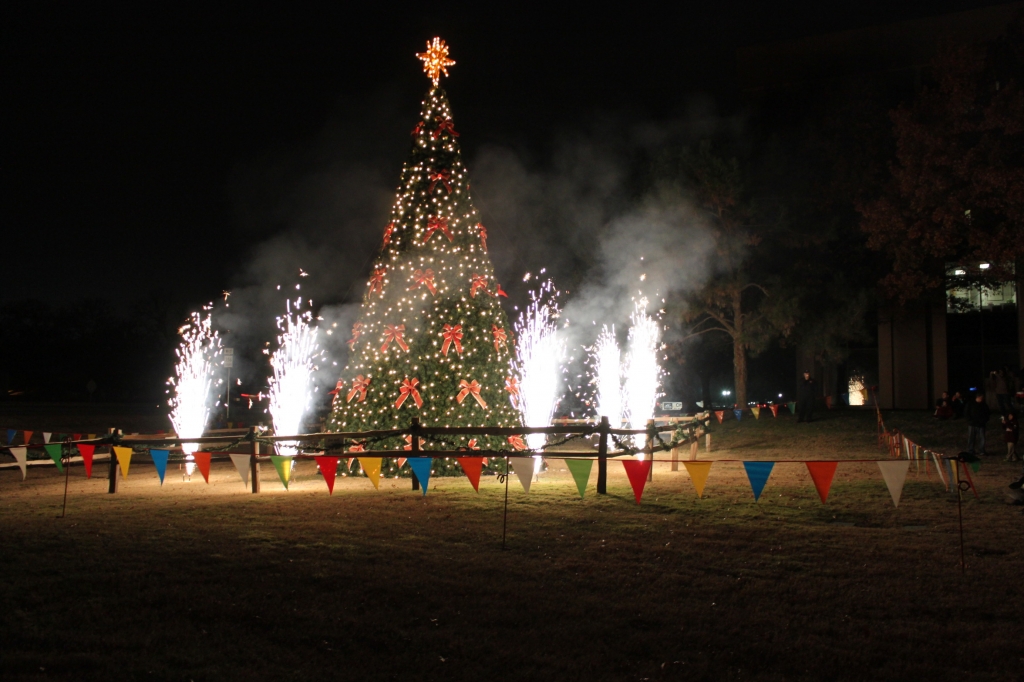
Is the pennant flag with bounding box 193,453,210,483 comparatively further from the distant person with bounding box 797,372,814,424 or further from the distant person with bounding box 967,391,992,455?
the distant person with bounding box 797,372,814,424

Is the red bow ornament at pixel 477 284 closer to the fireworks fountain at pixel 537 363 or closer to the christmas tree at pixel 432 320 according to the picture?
the christmas tree at pixel 432 320

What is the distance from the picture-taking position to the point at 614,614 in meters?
5.97

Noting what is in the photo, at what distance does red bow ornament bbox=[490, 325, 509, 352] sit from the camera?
15.5 meters

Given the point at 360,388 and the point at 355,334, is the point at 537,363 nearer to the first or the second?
the point at 355,334

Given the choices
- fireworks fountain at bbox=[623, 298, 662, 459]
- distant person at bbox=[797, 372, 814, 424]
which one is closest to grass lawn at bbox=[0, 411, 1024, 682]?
fireworks fountain at bbox=[623, 298, 662, 459]

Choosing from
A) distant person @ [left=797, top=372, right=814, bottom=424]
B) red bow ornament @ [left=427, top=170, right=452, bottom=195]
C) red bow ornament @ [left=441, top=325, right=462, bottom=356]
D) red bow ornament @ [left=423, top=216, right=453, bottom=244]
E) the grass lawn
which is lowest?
the grass lawn

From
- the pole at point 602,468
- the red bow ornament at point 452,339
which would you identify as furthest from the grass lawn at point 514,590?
the red bow ornament at point 452,339

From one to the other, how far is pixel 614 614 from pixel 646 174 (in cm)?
2724

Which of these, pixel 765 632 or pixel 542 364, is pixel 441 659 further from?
pixel 542 364

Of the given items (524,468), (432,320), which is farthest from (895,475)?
(432,320)

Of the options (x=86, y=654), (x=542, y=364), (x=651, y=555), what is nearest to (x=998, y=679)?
(x=651, y=555)

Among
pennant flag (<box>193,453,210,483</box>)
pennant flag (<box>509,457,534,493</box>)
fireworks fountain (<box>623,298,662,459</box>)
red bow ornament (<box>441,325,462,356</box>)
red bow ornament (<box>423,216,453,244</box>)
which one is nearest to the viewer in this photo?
pennant flag (<box>509,457,534,493</box>)

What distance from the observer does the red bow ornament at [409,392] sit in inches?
582

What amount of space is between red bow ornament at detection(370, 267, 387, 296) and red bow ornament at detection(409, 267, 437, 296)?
0.62 meters
